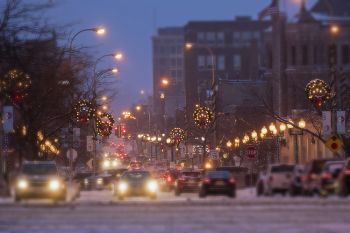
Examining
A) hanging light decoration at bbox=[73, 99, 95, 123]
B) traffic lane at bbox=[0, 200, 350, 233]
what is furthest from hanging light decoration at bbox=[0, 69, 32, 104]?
traffic lane at bbox=[0, 200, 350, 233]

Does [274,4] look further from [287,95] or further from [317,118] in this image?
[317,118]

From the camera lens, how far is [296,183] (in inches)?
1652

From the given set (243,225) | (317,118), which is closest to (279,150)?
(317,118)

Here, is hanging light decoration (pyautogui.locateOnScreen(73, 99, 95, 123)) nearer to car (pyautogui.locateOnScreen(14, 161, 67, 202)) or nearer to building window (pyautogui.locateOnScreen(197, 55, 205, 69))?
car (pyautogui.locateOnScreen(14, 161, 67, 202))

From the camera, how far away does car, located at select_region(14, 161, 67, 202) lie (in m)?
38.4

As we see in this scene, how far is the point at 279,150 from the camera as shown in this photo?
80312 millimetres

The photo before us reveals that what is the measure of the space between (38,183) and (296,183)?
39.6 ft

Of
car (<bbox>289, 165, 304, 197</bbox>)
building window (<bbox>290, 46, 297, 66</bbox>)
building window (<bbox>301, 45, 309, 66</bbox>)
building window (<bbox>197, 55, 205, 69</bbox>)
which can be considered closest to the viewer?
car (<bbox>289, 165, 304, 197</bbox>)

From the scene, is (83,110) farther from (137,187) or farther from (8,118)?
(137,187)

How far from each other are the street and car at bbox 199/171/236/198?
5793mm

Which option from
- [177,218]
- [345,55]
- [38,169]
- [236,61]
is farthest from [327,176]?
[236,61]

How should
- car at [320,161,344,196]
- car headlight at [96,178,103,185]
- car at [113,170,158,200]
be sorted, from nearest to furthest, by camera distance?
car at [320,161,344,196], car at [113,170,158,200], car headlight at [96,178,103,185]

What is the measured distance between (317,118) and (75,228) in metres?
48.9

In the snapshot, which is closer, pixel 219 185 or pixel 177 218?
pixel 177 218
